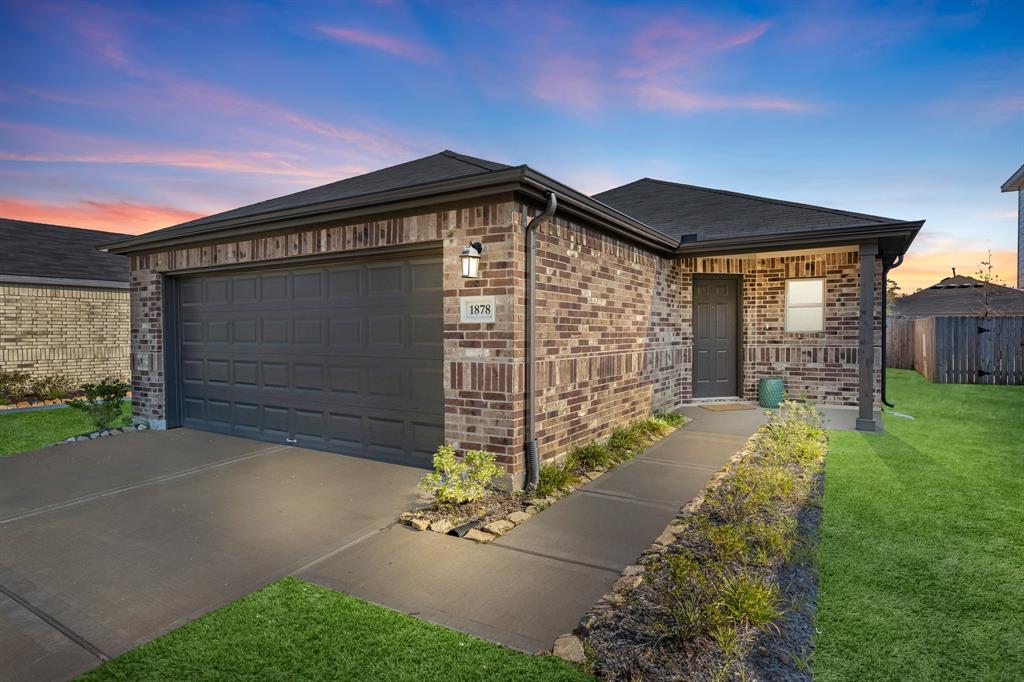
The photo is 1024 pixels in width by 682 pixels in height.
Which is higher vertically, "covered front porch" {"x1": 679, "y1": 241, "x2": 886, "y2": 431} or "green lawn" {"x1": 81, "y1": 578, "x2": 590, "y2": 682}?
"covered front porch" {"x1": 679, "y1": 241, "x2": 886, "y2": 431}

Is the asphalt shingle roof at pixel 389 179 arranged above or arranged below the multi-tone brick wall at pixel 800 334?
above

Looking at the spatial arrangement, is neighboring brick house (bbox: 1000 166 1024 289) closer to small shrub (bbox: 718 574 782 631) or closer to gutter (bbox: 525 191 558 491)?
gutter (bbox: 525 191 558 491)

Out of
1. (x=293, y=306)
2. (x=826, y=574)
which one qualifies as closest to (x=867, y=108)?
(x=826, y=574)

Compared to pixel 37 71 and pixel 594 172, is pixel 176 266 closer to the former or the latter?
pixel 37 71

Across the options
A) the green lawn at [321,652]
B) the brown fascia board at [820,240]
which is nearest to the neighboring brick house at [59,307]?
the green lawn at [321,652]

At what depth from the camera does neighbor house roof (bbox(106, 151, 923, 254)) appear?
15.7ft

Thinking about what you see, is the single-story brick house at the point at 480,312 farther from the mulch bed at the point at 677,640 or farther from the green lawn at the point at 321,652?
the green lawn at the point at 321,652

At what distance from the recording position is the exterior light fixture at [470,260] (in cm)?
468

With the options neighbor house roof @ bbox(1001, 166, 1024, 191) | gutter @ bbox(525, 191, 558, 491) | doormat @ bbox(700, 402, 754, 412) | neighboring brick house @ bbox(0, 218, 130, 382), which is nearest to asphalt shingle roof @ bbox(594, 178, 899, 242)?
doormat @ bbox(700, 402, 754, 412)

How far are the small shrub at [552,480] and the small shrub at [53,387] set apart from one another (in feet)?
40.9

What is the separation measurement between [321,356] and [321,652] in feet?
14.7

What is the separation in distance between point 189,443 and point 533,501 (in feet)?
16.9

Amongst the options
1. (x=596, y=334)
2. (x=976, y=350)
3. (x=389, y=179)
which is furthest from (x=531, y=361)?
(x=976, y=350)

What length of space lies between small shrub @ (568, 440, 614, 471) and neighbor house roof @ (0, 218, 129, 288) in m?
11.8
